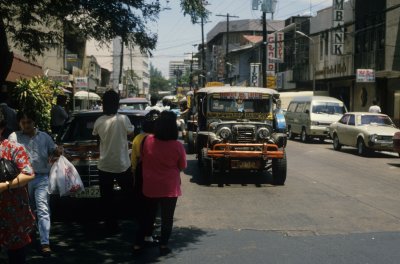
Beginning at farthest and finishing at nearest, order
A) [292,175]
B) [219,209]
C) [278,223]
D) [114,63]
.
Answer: [114,63] → [292,175] → [219,209] → [278,223]

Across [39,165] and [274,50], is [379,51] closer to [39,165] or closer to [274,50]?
[274,50]

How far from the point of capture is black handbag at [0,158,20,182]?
4.24 meters

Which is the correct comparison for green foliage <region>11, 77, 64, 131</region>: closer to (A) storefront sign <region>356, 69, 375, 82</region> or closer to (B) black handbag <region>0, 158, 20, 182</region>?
(B) black handbag <region>0, 158, 20, 182</region>

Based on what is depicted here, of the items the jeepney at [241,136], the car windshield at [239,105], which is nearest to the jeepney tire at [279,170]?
the jeepney at [241,136]

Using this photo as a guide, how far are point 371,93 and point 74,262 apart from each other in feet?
97.3

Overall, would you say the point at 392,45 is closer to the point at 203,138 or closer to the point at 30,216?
the point at 203,138

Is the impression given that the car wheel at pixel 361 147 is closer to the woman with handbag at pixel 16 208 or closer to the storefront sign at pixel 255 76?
the woman with handbag at pixel 16 208

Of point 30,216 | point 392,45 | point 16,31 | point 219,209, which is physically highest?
point 392,45

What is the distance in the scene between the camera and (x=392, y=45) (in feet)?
96.3

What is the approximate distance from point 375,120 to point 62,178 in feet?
51.3

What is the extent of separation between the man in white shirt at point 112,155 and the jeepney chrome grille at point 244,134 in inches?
197

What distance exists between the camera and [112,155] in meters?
7.05

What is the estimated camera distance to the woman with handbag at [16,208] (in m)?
4.41

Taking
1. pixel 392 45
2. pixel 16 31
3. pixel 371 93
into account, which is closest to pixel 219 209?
pixel 16 31
